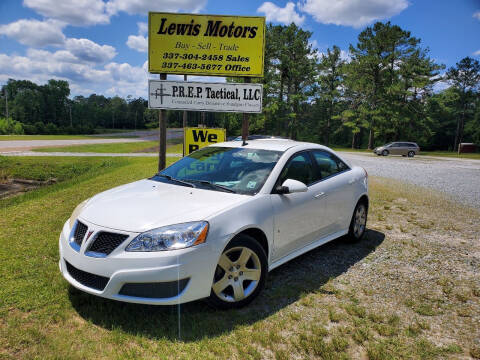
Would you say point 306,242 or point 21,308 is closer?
point 21,308

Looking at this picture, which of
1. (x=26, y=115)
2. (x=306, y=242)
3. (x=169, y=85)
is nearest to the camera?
(x=306, y=242)

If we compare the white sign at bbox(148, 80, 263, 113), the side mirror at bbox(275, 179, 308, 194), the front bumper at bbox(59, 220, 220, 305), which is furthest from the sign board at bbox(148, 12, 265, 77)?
the front bumper at bbox(59, 220, 220, 305)

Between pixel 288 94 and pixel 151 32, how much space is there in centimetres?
4382

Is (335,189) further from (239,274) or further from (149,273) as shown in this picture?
(149,273)

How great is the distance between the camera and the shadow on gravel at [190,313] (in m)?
2.89

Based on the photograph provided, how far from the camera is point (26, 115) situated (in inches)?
3531

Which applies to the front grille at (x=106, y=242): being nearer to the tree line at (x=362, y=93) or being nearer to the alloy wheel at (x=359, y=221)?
the alloy wheel at (x=359, y=221)

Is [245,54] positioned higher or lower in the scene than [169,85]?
higher

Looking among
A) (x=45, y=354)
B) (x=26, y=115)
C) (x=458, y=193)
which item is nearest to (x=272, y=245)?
(x=45, y=354)

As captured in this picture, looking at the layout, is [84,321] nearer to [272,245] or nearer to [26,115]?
[272,245]

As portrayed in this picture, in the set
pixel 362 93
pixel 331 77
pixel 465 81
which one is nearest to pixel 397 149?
pixel 362 93

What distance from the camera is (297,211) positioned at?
152 inches

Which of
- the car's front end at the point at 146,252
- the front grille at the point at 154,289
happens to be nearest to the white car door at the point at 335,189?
the car's front end at the point at 146,252

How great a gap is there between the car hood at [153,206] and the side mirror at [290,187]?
0.44 metres
